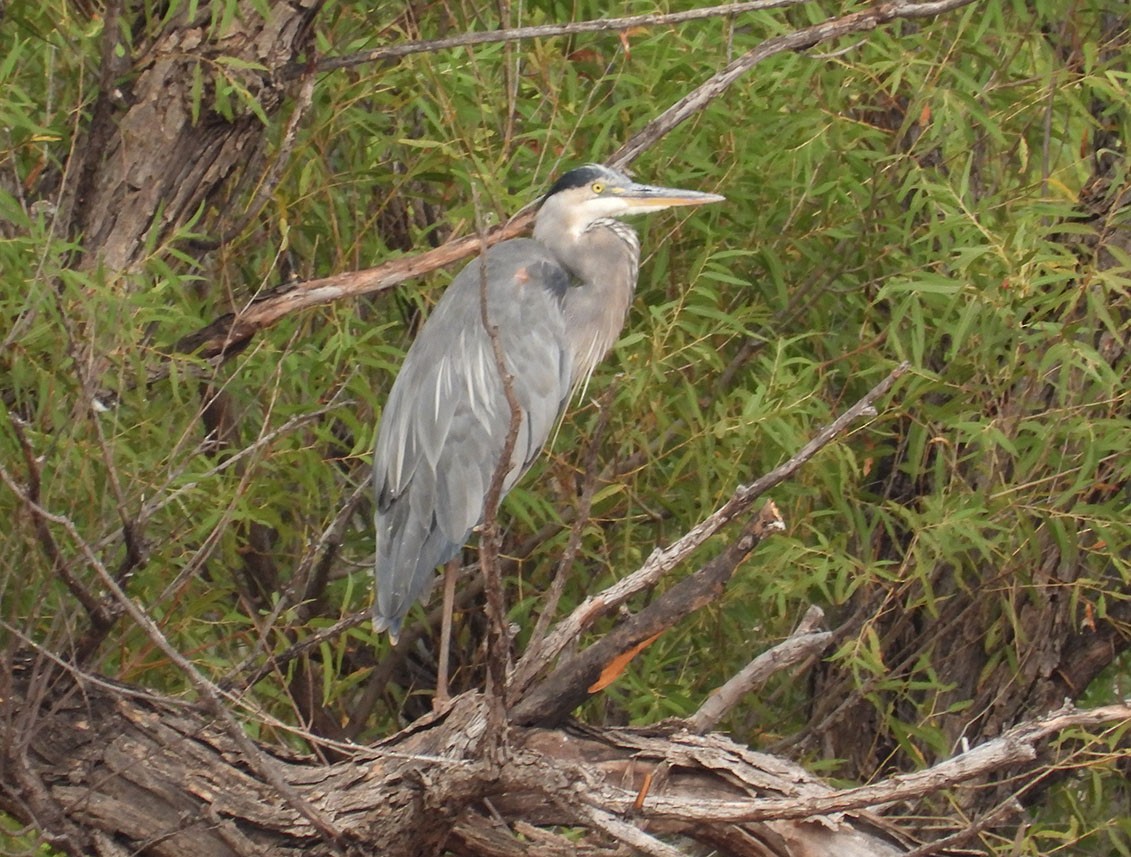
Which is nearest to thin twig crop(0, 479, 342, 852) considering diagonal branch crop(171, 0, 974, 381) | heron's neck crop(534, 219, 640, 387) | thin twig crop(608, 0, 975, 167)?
diagonal branch crop(171, 0, 974, 381)

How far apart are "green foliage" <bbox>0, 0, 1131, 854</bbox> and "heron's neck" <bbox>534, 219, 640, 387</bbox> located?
6 centimetres

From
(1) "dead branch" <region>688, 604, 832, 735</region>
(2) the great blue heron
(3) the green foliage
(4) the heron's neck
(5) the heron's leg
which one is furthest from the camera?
(4) the heron's neck

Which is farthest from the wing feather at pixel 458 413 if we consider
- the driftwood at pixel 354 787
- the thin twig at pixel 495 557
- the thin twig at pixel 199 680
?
the thin twig at pixel 495 557

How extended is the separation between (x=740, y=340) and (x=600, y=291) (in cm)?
27

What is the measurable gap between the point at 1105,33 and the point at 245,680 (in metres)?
1.94

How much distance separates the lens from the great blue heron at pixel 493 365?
2984 millimetres

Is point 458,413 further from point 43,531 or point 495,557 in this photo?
point 495,557

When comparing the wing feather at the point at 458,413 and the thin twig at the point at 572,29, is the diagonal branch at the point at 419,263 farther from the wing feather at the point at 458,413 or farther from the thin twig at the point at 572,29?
the wing feather at the point at 458,413

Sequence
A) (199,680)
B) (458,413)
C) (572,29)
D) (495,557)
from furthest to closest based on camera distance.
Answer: (458,413) → (572,29) → (199,680) → (495,557)

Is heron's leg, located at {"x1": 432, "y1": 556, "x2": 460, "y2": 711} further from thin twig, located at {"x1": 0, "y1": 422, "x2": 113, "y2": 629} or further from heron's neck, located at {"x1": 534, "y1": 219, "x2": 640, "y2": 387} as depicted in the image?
thin twig, located at {"x1": 0, "y1": 422, "x2": 113, "y2": 629}

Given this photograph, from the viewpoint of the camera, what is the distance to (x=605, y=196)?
3.05 m

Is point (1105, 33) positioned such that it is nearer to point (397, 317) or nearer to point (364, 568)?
point (397, 317)

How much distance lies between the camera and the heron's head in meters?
2.95

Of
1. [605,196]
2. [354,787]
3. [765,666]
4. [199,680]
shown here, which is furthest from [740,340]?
[199,680]
